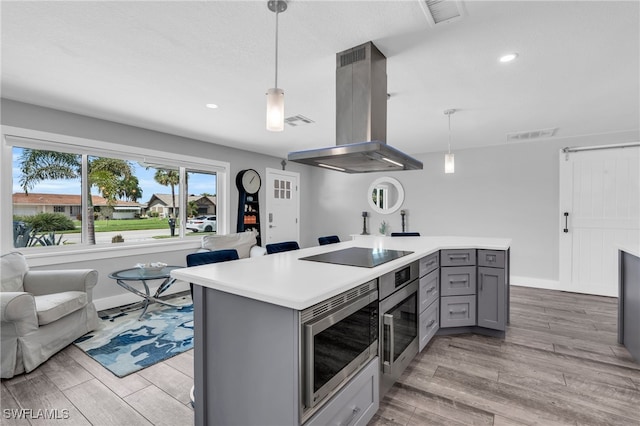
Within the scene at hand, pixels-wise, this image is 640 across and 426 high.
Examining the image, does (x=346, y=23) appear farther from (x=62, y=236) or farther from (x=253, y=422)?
(x=62, y=236)

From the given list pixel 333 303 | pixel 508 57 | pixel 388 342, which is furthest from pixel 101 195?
pixel 508 57

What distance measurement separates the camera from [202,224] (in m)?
4.88

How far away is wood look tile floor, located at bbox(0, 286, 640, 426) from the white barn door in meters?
1.93

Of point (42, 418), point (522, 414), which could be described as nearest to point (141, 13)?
point (42, 418)

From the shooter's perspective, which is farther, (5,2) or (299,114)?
(299,114)

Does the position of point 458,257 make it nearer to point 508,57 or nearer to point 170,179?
point 508,57

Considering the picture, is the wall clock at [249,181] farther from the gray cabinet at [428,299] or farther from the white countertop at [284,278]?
the gray cabinet at [428,299]

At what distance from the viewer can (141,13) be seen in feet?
5.60

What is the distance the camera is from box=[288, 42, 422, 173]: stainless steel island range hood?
2.03 m

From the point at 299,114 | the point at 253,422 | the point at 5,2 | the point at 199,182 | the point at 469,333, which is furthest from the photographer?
the point at 199,182

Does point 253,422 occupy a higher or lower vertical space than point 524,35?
lower

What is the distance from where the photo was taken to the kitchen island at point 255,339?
125 centimetres

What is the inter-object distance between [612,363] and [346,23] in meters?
3.25

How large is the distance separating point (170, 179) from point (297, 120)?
219 cm
